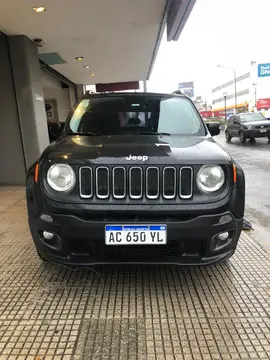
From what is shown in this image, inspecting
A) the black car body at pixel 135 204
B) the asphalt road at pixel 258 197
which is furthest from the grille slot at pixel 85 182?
the asphalt road at pixel 258 197

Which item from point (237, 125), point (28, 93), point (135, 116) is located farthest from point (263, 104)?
point (135, 116)

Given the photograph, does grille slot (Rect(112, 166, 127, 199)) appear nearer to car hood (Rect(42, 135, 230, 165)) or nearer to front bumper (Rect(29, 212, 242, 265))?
car hood (Rect(42, 135, 230, 165))

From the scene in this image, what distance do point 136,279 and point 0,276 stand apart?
1.35 meters

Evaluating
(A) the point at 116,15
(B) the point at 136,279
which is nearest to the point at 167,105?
(B) the point at 136,279

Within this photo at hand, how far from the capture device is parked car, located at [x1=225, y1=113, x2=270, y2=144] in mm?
18094

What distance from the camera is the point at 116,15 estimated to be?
710cm

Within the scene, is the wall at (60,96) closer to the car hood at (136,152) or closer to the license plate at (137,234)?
the car hood at (136,152)

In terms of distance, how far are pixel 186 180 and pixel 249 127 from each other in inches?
652

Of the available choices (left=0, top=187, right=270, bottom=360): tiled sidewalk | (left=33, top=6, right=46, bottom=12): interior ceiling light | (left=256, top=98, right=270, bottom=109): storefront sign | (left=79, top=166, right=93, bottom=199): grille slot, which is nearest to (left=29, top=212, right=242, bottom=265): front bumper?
(left=79, top=166, right=93, bottom=199): grille slot

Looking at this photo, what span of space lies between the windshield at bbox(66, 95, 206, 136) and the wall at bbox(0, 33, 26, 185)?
13.4 ft

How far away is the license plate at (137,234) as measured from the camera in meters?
2.79

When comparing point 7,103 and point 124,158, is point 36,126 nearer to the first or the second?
point 7,103

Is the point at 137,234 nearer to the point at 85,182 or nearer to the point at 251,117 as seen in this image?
the point at 85,182

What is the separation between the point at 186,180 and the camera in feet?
9.38
